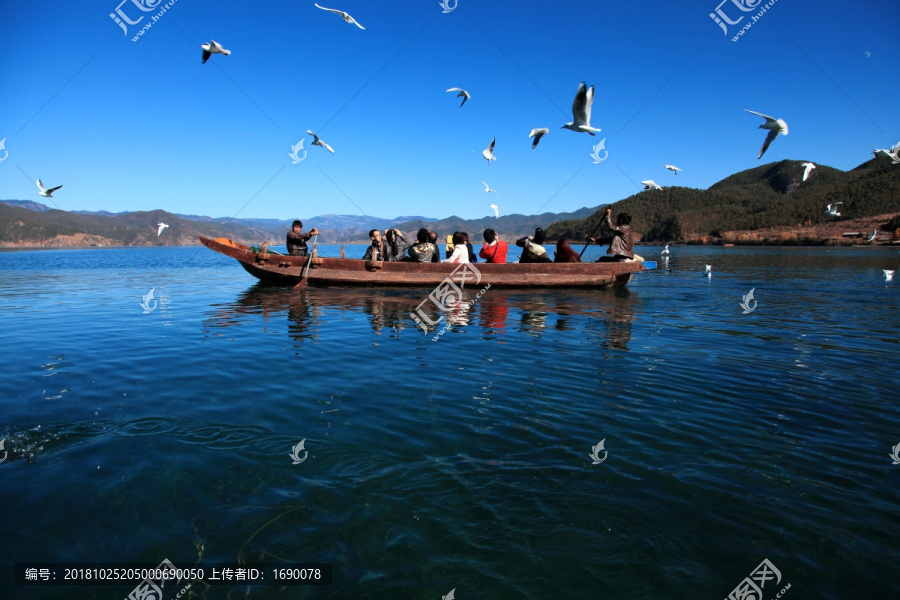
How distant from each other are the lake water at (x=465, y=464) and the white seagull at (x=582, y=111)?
555 cm

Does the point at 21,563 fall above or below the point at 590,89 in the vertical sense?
below

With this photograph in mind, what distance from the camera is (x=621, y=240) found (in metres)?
18.1

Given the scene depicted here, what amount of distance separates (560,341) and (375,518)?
676 cm

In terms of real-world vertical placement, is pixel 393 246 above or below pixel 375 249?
above

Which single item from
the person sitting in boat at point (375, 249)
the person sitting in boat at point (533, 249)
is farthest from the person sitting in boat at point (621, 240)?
the person sitting in boat at point (375, 249)

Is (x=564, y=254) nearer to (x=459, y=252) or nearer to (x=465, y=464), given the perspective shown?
(x=459, y=252)

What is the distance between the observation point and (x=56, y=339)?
10.1 metres

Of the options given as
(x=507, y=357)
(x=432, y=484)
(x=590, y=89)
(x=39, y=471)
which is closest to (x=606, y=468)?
(x=432, y=484)

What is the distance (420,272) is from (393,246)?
2025mm

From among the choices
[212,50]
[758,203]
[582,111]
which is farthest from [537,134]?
[758,203]

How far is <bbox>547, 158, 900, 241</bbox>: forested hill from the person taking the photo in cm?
9975

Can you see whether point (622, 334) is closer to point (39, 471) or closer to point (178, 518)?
point (178, 518)

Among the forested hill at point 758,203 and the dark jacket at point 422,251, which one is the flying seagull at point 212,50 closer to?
the dark jacket at point 422,251

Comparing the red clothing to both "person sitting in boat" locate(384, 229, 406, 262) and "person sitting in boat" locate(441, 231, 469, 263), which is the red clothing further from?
"person sitting in boat" locate(384, 229, 406, 262)
